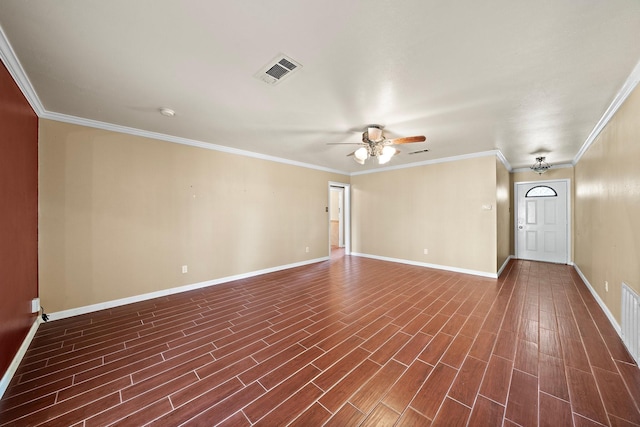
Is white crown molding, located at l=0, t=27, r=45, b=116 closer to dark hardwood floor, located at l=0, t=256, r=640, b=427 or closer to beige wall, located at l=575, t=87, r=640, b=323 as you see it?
dark hardwood floor, located at l=0, t=256, r=640, b=427

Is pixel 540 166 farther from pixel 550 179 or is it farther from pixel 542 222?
pixel 542 222

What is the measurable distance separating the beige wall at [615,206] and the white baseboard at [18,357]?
5.21 m

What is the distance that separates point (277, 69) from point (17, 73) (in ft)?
7.33

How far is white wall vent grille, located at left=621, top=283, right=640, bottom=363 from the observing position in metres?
1.96

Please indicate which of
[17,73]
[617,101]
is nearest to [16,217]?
[17,73]

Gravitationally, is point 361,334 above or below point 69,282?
below

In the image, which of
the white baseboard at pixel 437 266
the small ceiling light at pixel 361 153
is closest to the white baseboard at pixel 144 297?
the white baseboard at pixel 437 266

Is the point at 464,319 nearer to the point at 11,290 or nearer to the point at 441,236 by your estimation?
the point at 441,236

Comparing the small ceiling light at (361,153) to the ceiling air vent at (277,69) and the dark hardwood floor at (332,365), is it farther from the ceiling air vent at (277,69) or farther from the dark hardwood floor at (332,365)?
the dark hardwood floor at (332,365)

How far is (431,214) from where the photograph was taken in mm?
5352

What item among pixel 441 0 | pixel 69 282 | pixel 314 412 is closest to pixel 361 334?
pixel 314 412

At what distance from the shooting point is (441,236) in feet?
17.0

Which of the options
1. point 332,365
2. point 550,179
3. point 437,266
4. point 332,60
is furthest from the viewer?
point 550,179

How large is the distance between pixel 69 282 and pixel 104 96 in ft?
7.65
